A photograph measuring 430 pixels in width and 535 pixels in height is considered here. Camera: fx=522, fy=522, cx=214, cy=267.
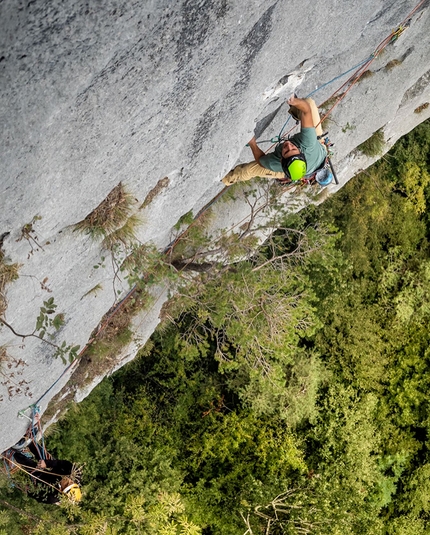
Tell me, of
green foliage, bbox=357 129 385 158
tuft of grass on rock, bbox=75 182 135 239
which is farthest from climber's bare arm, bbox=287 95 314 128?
green foliage, bbox=357 129 385 158

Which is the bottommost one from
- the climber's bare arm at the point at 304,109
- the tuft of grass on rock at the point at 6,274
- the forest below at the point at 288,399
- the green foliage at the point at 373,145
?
the forest below at the point at 288,399

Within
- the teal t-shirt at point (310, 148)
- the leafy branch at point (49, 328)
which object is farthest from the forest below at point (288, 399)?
the teal t-shirt at point (310, 148)

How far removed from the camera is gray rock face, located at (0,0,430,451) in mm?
2588

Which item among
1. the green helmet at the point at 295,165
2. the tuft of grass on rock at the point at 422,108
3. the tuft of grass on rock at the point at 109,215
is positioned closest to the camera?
the tuft of grass on rock at the point at 109,215

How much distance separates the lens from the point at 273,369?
8.20 meters

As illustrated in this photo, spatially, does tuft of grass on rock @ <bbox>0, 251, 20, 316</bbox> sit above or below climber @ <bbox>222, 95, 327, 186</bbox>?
above

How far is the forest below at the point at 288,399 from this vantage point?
25.1 feet

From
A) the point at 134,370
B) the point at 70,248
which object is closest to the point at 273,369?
the point at 134,370

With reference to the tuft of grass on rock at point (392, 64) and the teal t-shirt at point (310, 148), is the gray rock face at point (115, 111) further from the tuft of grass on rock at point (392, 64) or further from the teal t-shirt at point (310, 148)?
the tuft of grass on rock at point (392, 64)

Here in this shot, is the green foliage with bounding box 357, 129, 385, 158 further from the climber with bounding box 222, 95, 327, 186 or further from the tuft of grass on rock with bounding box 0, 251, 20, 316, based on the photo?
the tuft of grass on rock with bounding box 0, 251, 20, 316

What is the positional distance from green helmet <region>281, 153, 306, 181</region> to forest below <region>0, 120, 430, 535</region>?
2.68 meters

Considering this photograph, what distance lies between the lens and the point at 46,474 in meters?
6.77

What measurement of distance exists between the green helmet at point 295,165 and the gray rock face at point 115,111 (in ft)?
1.80

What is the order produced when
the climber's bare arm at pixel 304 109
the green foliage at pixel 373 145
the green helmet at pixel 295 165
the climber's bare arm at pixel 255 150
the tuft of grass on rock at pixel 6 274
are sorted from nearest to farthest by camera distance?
the tuft of grass on rock at pixel 6 274 < the green helmet at pixel 295 165 < the climber's bare arm at pixel 304 109 < the climber's bare arm at pixel 255 150 < the green foliage at pixel 373 145
